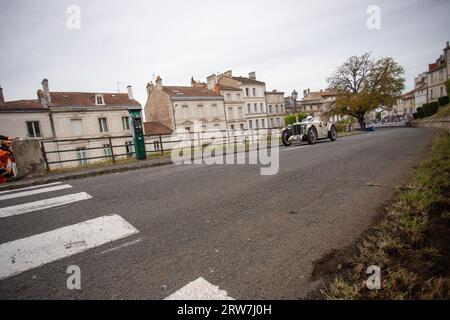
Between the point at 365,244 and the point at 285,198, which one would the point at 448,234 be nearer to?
the point at 365,244

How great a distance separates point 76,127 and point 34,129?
A: 409 cm

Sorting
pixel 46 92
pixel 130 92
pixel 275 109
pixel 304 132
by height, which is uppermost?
pixel 130 92

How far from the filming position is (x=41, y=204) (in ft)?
14.7

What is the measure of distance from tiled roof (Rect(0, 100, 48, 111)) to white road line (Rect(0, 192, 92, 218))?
93.4 feet

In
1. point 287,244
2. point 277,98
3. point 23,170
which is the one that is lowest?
point 287,244

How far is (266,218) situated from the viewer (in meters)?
3.17

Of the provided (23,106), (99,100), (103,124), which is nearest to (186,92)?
(99,100)

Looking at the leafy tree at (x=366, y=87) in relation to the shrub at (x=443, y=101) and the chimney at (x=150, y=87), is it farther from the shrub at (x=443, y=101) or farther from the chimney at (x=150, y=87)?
the chimney at (x=150, y=87)

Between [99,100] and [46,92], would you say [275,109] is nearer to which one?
[99,100]

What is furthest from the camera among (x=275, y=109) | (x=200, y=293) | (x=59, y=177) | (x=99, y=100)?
(x=275, y=109)

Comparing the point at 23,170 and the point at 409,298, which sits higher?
the point at 23,170

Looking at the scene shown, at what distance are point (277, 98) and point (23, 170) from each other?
50.9m

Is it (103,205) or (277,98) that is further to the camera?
(277,98)
